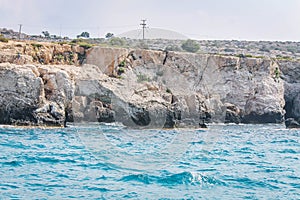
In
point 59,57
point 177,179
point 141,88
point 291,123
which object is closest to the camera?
point 177,179

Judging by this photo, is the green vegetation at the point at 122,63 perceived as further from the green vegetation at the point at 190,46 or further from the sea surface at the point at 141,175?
the sea surface at the point at 141,175

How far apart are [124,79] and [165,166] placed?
25.6 meters

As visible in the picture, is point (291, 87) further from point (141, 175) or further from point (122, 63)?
point (141, 175)

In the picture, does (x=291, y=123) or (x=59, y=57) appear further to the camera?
(x=291, y=123)

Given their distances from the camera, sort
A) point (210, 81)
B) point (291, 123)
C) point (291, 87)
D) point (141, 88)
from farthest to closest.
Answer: point (291, 87) < point (291, 123) < point (210, 81) < point (141, 88)

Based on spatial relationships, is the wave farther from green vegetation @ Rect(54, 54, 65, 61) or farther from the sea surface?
green vegetation @ Rect(54, 54, 65, 61)

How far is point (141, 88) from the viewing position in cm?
3600

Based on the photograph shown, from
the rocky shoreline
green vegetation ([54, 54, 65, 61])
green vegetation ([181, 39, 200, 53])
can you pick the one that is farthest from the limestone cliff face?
green vegetation ([181, 39, 200, 53])

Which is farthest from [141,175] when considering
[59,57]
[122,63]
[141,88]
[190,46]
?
[190,46]

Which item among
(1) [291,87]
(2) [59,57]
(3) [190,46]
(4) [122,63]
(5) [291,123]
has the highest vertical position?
(3) [190,46]

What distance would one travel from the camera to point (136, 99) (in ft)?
112

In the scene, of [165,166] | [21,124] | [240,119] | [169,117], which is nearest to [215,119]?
[240,119]

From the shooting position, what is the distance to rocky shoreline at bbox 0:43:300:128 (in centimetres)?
3002

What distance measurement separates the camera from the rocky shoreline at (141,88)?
30016 millimetres
